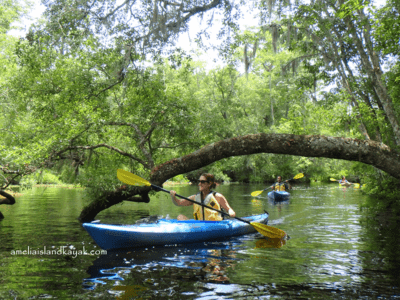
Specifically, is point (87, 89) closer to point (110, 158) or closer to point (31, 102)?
point (110, 158)

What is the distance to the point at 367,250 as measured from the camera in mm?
6059

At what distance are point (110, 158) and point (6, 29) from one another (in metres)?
17.3

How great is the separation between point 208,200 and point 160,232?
1386mm

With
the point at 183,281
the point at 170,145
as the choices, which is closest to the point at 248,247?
the point at 183,281

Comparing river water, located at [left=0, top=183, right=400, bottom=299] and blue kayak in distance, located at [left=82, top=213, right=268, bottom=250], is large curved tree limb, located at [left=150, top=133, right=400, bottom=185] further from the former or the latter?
river water, located at [left=0, top=183, right=400, bottom=299]

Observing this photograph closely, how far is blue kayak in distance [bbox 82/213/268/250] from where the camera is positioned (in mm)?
5645

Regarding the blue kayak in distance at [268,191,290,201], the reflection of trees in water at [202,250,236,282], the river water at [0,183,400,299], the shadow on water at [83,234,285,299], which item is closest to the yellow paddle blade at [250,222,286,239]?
the river water at [0,183,400,299]


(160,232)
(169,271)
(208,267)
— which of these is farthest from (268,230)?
(169,271)

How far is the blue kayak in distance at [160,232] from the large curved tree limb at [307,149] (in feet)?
4.65

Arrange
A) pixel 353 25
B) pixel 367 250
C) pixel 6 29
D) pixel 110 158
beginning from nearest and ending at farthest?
pixel 367 250 < pixel 353 25 < pixel 110 158 < pixel 6 29

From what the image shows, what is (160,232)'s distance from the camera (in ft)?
20.0

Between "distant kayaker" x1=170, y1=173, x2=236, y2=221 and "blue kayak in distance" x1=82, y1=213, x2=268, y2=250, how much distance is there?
31 centimetres

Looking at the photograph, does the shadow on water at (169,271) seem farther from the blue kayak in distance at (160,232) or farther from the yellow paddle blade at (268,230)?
the yellow paddle blade at (268,230)

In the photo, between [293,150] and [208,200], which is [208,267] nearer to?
[208,200]
